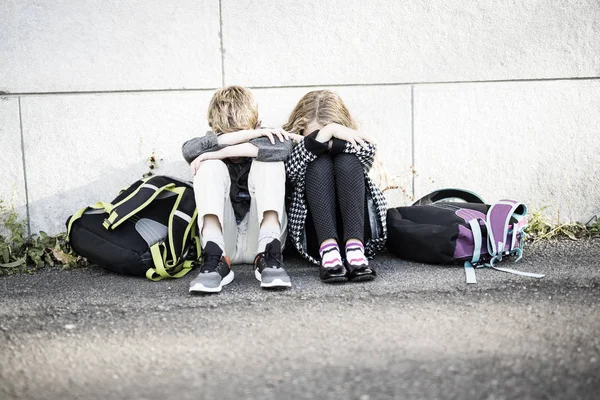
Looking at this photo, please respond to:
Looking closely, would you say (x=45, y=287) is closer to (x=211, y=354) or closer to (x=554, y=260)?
(x=211, y=354)

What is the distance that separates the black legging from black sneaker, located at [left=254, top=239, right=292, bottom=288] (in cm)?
27

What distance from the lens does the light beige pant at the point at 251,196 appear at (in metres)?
3.05

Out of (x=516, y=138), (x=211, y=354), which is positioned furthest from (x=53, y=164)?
(x=516, y=138)

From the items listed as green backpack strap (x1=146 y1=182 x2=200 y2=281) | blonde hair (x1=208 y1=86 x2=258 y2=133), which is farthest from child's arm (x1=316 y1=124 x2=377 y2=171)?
green backpack strap (x1=146 y1=182 x2=200 y2=281)

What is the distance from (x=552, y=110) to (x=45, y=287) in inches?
132

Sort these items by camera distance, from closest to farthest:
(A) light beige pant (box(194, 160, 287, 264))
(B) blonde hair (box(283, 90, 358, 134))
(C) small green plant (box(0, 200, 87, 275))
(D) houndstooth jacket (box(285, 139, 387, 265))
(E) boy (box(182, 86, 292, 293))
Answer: (E) boy (box(182, 86, 292, 293)) → (A) light beige pant (box(194, 160, 287, 264)) → (D) houndstooth jacket (box(285, 139, 387, 265)) → (B) blonde hair (box(283, 90, 358, 134)) → (C) small green plant (box(0, 200, 87, 275))

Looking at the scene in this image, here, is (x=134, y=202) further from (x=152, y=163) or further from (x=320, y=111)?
(x=320, y=111)

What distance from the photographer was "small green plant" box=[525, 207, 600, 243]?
3850mm

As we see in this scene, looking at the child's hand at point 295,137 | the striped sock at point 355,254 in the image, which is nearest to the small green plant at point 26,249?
the child's hand at point 295,137

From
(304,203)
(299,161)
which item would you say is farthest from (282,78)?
(304,203)

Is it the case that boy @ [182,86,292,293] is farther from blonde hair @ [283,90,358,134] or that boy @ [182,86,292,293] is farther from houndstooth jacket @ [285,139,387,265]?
blonde hair @ [283,90,358,134]

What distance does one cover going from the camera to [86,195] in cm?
386

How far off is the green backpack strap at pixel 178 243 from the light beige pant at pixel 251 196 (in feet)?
0.58

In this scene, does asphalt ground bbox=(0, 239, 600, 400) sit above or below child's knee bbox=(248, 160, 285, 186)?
below
